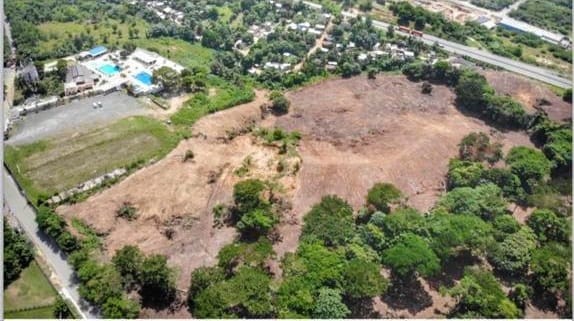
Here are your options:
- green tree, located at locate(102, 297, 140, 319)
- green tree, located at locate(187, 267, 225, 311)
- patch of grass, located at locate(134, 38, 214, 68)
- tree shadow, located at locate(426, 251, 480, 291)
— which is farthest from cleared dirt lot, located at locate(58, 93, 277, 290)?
tree shadow, located at locate(426, 251, 480, 291)

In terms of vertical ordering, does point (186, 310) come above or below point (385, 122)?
below

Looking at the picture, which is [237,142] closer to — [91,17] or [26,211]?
[26,211]

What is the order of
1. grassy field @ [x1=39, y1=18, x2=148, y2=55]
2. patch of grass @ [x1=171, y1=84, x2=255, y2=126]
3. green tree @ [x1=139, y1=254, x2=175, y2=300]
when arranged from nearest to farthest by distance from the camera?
green tree @ [x1=139, y1=254, x2=175, y2=300] → patch of grass @ [x1=171, y1=84, x2=255, y2=126] → grassy field @ [x1=39, y1=18, x2=148, y2=55]

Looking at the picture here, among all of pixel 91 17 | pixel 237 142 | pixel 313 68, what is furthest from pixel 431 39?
pixel 91 17

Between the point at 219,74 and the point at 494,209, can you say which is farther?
the point at 219,74

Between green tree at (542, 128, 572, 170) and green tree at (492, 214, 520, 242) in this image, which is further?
green tree at (542, 128, 572, 170)

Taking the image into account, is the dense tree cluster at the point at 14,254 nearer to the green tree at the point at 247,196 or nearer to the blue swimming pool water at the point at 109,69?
the green tree at the point at 247,196

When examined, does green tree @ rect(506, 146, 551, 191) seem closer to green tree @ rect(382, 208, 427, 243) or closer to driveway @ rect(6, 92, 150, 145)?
green tree @ rect(382, 208, 427, 243)

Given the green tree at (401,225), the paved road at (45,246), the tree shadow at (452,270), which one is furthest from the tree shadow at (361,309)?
the paved road at (45,246)
